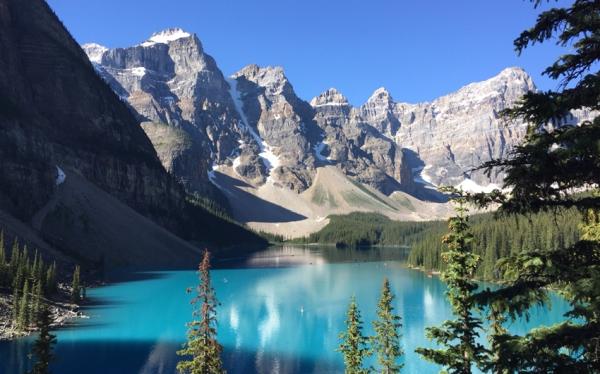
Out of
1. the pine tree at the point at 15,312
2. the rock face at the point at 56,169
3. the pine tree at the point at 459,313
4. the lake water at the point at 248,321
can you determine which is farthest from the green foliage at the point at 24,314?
the pine tree at the point at 459,313

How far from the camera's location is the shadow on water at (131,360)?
49562 mm

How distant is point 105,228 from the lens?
148000 millimetres

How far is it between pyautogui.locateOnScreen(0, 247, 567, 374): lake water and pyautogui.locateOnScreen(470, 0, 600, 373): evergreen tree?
78.5 ft

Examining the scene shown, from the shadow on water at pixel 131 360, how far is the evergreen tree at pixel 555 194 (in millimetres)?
44616

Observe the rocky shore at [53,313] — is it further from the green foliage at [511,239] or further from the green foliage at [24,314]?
the green foliage at [511,239]

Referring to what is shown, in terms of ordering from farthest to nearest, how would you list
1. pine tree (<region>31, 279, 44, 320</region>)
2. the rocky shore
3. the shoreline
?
pine tree (<region>31, 279, 44, 320</region>)
the rocky shore
the shoreline

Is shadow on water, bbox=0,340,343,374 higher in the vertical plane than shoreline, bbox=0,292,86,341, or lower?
lower

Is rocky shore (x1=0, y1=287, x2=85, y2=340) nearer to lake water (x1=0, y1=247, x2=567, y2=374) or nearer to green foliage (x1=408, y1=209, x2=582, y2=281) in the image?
lake water (x1=0, y1=247, x2=567, y2=374)

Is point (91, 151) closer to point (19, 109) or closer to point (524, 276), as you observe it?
point (19, 109)

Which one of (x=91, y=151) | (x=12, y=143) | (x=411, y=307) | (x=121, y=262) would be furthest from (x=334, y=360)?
→ (x=91, y=151)

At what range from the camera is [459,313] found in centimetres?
1430

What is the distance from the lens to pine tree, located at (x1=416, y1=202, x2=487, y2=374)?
13211 mm

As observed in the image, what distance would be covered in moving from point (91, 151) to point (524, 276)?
200 metres

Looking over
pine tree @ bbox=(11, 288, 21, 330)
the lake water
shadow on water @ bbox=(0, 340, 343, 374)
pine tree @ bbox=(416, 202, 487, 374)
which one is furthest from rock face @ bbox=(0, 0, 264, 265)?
pine tree @ bbox=(416, 202, 487, 374)
